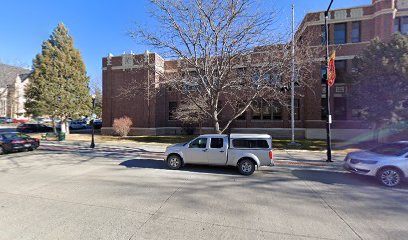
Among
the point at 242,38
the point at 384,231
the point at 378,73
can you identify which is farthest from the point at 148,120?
the point at 384,231

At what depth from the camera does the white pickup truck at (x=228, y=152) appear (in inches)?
330

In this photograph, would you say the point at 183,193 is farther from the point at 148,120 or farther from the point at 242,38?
the point at 148,120

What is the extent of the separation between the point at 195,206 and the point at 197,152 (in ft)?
13.0

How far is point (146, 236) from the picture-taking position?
12.0ft

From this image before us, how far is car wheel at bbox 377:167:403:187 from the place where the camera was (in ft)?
22.8

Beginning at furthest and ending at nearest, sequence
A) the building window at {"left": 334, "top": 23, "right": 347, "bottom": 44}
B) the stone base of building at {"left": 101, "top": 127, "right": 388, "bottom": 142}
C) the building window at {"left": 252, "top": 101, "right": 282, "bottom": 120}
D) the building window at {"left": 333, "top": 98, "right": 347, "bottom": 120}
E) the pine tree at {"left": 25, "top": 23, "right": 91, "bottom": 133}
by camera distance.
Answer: the building window at {"left": 252, "top": 101, "right": 282, "bottom": 120} → the pine tree at {"left": 25, "top": 23, "right": 91, "bottom": 133} → the building window at {"left": 333, "top": 98, "right": 347, "bottom": 120} → the building window at {"left": 334, "top": 23, "right": 347, "bottom": 44} → the stone base of building at {"left": 101, "top": 127, "right": 388, "bottom": 142}

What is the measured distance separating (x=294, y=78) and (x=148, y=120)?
58.4ft

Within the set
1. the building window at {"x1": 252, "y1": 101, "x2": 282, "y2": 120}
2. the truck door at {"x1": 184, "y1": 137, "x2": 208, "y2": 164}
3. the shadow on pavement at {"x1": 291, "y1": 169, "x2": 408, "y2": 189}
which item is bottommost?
the shadow on pavement at {"x1": 291, "y1": 169, "x2": 408, "y2": 189}

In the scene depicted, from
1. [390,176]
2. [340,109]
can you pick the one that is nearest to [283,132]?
[340,109]

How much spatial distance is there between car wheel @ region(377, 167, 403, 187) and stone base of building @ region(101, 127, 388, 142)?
1493cm

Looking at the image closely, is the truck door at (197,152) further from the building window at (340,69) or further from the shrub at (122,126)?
the building window at (340,69)

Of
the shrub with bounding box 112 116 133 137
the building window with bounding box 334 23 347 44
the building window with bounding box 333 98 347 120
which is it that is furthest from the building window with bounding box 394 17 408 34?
the shrub with bounding box 112 116 133 137

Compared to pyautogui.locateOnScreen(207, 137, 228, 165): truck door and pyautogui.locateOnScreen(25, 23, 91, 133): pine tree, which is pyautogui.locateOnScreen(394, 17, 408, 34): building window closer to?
pyautogui.locateOnScreen(207, 137, 228, 165): truck door

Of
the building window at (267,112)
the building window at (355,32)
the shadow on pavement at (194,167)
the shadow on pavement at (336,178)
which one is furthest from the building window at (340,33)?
the shadow on pavement at (194,167)
